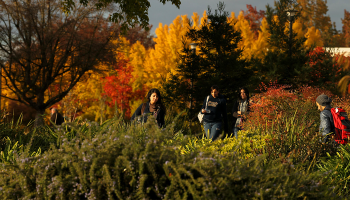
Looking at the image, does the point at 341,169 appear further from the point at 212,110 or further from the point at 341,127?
the point at 212,110

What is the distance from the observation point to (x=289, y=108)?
6.65 meters

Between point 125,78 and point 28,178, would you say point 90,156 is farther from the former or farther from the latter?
point 125,78

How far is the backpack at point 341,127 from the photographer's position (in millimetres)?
4906

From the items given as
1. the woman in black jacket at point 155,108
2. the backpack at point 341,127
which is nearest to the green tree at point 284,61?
the backpack at point 341,127

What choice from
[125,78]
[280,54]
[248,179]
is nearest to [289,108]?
[248,179]

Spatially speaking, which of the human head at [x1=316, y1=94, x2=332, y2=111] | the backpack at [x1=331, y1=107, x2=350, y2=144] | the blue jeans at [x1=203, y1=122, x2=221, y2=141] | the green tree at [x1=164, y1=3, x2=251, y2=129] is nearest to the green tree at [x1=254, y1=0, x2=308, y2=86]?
the green tree at [x1=164, y1=3, x2=251, y2=129]

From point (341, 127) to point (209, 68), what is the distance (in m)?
7.41

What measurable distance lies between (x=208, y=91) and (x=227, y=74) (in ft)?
3.16

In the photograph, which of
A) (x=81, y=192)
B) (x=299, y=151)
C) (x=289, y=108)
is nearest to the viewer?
(x=81, y=192)

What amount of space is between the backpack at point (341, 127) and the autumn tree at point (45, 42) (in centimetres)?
1156

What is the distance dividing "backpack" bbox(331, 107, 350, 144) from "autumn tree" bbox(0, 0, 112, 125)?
455 inches

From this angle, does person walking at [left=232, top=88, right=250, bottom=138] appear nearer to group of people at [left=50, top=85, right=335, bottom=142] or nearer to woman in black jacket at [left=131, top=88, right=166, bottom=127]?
group of people at [left=50, top=85, right=335, bottom=142]

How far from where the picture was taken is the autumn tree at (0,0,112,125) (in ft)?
44.5

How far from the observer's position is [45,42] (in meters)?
13.8
